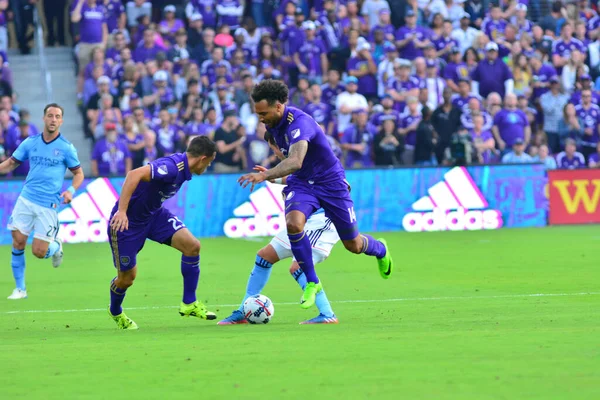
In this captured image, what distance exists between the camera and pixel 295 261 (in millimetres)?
10219

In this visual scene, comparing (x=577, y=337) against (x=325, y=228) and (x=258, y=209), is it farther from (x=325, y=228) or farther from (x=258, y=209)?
(x=258, y=209)

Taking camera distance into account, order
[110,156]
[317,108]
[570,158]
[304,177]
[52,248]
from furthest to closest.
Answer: [570,158]
[317,108]
[110,156]
[52,248]
[304,177]

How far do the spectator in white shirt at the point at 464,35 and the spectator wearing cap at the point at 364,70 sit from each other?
2455 mm

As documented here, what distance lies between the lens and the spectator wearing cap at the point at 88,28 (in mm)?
24328

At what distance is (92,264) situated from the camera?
17.3 meters

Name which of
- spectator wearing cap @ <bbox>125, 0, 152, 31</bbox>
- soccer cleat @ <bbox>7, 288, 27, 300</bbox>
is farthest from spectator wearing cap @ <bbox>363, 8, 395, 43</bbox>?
soccer cleat @ <bbox>7, 288, 27, 300</bbox>

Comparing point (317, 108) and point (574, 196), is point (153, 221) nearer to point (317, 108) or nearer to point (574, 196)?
point (317, 108)

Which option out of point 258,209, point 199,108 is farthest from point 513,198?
point 199,108

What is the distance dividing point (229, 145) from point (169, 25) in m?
3.95

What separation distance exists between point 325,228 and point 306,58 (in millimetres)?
14917

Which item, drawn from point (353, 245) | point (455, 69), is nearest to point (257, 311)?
point (353, 245)

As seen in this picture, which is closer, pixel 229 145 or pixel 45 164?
pixel 45 164

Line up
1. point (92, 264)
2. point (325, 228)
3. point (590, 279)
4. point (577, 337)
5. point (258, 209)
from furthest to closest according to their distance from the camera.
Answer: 1. point (258, 209)
2. point (92, 264)
3. point (590, 279)
4. point (325, 228)
5. point (577, 337)

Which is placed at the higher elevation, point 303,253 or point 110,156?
point 303,253
